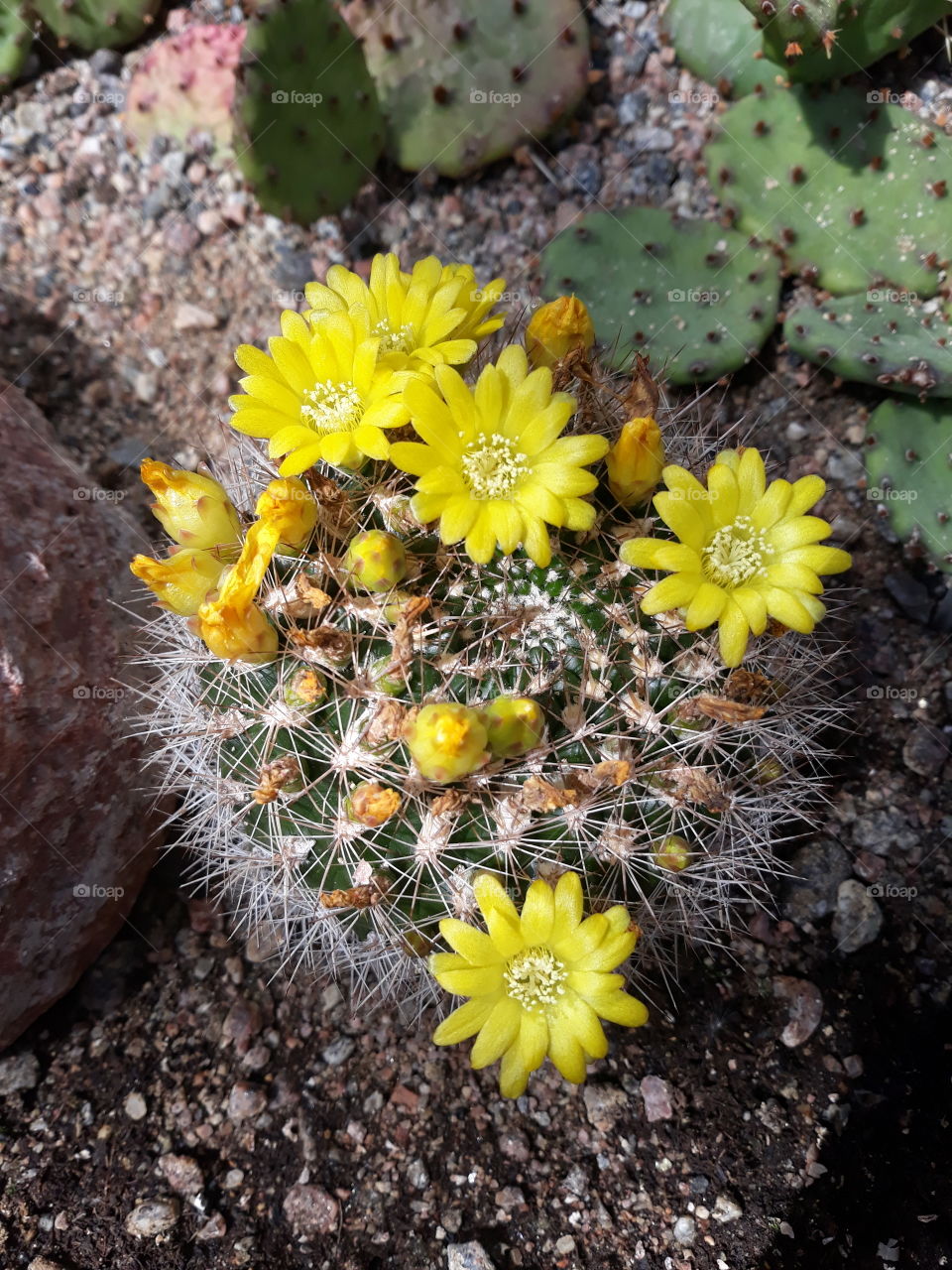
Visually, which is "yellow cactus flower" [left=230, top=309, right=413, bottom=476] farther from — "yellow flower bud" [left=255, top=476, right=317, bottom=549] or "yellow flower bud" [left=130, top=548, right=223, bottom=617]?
"yellow flower bud" [left=130, top=548, right=223, bottom=617]

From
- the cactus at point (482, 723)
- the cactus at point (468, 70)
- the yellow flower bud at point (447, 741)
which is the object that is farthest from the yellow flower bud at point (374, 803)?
the cactus at point (468, 70)

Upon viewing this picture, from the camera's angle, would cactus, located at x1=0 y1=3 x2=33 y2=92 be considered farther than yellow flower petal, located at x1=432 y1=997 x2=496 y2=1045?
Yes

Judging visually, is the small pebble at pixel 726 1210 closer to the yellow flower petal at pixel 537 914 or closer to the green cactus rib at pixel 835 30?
the yellow flower petal at pixel 537 914

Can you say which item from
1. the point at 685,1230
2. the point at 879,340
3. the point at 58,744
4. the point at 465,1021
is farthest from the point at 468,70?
the point at 685,1230

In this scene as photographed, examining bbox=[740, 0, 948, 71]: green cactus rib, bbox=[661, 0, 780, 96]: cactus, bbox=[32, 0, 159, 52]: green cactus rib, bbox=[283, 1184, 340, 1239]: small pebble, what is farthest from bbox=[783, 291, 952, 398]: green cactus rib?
bbox=[32, 0, 159, 52]: green cactus rib

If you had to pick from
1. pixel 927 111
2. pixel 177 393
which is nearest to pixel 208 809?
pixel 177 393

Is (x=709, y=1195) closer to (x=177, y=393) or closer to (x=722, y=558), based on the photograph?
(x=722, y=558)

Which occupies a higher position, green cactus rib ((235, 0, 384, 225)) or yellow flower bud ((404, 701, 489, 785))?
green cactus rib ((235, 0, 384, 225))

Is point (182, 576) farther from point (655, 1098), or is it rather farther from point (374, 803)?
point (655, 1098)
